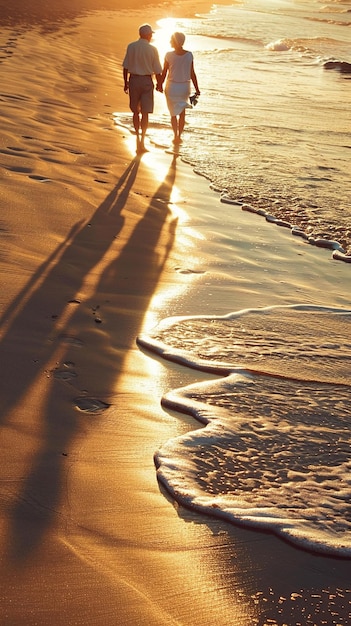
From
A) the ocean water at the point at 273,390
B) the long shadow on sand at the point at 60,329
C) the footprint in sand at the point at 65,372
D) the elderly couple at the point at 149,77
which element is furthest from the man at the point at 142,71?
the footprint in sand at the point at 65,372

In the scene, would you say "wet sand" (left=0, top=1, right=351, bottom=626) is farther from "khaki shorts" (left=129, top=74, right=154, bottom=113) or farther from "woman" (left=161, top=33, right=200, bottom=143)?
"woman" (left=161, top=33, right=200, bottom=143)

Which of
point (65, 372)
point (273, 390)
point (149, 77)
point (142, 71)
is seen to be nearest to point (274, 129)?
point (149, 77)

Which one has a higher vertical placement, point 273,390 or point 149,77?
point 149,77

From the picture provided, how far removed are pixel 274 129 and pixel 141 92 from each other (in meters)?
2.75

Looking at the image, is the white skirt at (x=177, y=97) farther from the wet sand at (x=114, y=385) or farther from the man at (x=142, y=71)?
the wet sand at (x=114, y=385)

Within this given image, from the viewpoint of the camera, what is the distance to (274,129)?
1166cm

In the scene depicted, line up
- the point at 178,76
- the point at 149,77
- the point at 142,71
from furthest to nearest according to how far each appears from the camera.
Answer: the point at 178,76 < the point at 149,77 < the point at 142,71

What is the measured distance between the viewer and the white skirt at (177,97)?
999 centimetres

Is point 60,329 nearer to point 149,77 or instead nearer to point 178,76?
point 149,77

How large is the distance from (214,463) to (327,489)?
45 centimetres

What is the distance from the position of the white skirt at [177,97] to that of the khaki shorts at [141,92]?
1.51 feet

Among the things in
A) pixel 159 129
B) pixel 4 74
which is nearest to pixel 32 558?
pixel 159 129

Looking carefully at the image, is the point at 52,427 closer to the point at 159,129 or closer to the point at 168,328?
the point at 168,328

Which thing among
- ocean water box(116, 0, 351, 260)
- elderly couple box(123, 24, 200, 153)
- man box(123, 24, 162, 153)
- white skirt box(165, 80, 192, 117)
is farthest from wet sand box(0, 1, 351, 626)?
white skirt box(165, 80, 192, 117)
